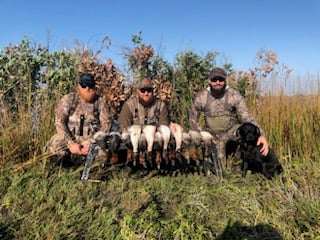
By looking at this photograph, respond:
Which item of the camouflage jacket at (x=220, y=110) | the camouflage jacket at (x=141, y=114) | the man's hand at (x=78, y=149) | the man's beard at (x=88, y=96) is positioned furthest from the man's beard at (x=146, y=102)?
A: the man's hand at (x=78, y=149)

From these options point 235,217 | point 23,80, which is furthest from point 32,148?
point 235,217

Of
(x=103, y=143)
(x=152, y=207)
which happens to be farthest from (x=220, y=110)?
(x=152, y=207)

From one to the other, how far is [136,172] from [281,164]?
2.06 metres

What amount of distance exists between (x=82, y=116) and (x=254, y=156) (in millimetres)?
2551

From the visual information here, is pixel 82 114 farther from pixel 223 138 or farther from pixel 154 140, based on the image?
pixel 223 138

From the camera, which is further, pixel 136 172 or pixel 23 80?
pixel 23 80

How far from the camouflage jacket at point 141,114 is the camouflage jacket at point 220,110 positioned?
0.67m

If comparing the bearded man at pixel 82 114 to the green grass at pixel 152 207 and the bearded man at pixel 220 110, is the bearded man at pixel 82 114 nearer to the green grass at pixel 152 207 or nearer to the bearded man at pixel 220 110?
the green grass at pixel 152 207

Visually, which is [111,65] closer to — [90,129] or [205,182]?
[90,129]

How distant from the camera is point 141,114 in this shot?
229 inches

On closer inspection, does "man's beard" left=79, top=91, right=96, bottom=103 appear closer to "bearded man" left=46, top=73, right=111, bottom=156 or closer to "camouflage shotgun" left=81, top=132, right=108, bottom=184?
"bearded man" left=46, top=73, right=111, bottom=156

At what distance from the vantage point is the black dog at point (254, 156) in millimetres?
5152

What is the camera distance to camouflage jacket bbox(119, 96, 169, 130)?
5.77 metres

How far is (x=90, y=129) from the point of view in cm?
575
